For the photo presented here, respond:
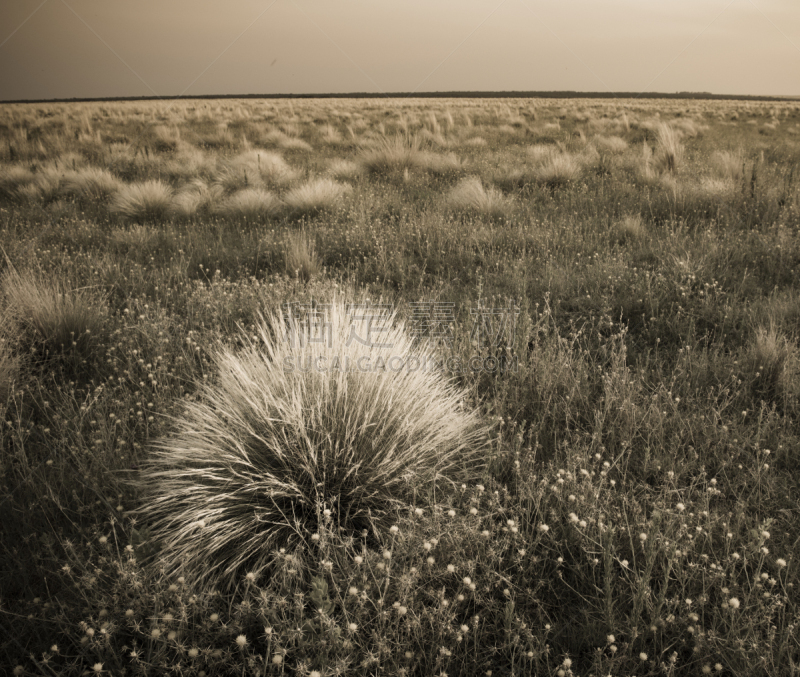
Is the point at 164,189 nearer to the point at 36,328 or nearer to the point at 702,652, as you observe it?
the point at 36,328

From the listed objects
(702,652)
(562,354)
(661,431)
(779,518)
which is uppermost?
(562,354)

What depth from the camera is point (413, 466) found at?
217cm

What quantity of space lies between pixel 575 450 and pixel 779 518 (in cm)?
88

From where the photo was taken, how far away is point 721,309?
379 centimetres

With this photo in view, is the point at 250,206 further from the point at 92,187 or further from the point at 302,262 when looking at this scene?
the point at 92,187

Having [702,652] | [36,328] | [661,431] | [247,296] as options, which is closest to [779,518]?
[661,431]

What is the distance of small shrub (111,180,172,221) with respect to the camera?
22.7 ft

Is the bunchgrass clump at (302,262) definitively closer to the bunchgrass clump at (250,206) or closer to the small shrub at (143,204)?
the bunchgrass clump at (250,206)

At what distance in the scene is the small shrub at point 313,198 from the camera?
6758 millimetres

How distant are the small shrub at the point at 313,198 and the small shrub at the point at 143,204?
5.98 feet

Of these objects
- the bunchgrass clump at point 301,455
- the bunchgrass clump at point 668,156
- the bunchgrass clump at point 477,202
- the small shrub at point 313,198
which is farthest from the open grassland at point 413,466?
the bunchgrass clump at point 668,156

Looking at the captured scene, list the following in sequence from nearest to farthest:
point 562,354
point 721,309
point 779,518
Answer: point 779,518 < point 562,354 < point 721,309

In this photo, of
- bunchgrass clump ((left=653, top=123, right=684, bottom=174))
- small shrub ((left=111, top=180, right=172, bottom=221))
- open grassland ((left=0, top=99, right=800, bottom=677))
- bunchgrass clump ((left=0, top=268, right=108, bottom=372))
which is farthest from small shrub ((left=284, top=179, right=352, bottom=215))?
bunchgrass clump ((left=653, top=123, right=684, bottom=174))

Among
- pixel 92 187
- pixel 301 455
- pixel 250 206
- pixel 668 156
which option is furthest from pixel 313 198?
pixel 668 156
